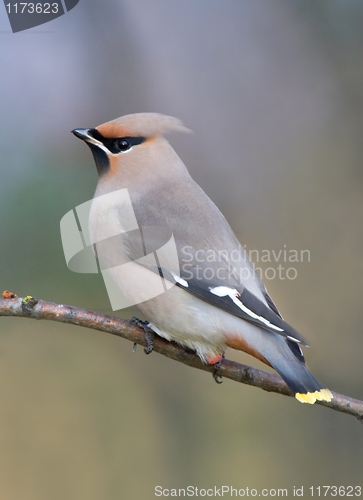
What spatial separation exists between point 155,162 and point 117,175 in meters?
0.21

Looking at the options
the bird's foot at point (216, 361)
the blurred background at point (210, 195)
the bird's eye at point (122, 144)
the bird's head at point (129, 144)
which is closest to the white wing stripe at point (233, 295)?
the bird's foot at point (216, 361)

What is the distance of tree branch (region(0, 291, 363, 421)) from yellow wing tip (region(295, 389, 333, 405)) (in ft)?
0.11

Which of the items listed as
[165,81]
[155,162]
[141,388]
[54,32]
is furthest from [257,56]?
[141,388]

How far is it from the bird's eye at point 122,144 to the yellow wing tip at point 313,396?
1507 mm

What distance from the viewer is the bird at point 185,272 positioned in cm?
297

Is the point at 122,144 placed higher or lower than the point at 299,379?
higher

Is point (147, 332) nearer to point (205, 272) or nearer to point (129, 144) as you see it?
point (205, 272)

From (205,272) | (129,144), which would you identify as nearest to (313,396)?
(205,272)

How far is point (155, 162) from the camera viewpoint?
3.55 m

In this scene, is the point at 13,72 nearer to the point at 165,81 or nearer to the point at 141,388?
the point at 165,81

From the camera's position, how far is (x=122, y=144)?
3.49 metres

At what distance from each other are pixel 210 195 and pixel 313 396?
2.37 meters

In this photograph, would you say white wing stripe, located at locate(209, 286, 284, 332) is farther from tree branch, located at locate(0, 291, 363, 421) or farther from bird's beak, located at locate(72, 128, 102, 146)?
bird's beak, located at locate(72, 128, 102, 146)

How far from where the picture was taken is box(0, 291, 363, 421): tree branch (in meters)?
2.80
